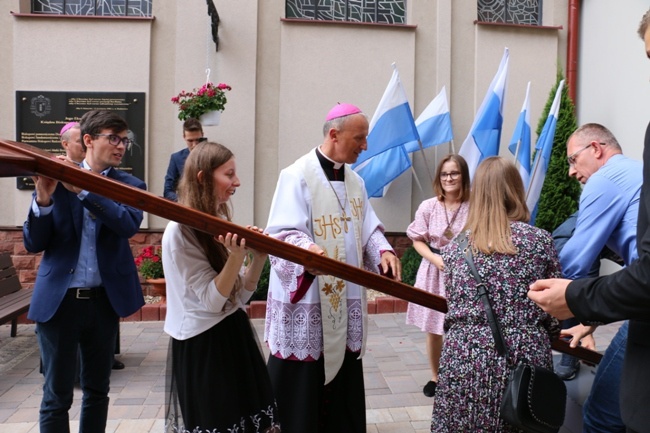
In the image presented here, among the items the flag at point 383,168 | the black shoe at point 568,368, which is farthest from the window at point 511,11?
the black shoe at point 568,368

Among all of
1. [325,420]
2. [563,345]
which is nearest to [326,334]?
[325,420]

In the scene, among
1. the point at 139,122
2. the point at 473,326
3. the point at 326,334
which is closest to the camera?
the point at 473,326

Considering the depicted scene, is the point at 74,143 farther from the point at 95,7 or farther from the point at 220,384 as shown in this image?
the point at 95,7

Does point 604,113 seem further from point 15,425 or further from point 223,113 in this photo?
point 15,425

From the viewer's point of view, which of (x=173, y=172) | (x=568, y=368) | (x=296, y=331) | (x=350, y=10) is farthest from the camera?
(x=350, y=10)

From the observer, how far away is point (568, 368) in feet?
12.8

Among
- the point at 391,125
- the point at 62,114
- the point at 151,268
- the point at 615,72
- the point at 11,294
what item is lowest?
the point at 11,294

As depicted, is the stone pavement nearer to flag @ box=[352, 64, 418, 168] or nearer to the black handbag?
the black handbag

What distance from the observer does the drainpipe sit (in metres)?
8.70

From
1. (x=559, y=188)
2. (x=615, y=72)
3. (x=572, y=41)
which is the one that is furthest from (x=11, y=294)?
(x=572, y=41)

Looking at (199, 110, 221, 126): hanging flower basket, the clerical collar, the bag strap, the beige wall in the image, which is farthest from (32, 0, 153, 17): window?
the bag strap

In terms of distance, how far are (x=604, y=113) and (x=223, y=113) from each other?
508 cm

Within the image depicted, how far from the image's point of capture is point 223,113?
8156mm

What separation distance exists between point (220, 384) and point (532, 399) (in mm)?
1246
